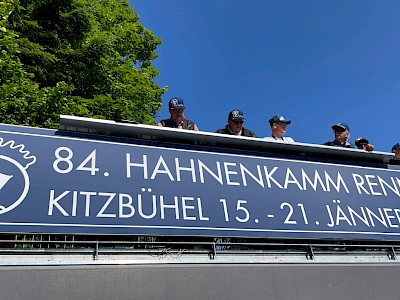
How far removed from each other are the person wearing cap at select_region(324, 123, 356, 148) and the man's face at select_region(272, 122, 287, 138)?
A: 2.80ft

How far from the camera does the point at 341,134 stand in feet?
18.9

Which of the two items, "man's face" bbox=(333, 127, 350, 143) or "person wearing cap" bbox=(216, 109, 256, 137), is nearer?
"person wearing cap" bbox=(216, 109, 256, 137)

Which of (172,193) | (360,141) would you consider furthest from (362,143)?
(172,193)

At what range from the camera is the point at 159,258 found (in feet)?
10.0

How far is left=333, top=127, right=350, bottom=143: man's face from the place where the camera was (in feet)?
18.8

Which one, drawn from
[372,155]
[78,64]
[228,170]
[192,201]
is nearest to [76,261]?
[192,201]

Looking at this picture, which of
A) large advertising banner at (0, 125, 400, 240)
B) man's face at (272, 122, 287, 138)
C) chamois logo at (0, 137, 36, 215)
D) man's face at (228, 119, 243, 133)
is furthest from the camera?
man's face at (272, 122, 287, 138)

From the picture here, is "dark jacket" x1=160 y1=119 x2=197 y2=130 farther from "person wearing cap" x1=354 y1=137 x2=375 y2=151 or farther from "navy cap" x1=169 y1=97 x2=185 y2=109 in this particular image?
"person wearing cap" x1=354 y1=137 x2=375 y2=151

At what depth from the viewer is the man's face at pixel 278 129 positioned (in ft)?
17.5

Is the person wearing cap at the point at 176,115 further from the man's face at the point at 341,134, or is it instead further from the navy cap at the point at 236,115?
the man's face at the point at 341,134

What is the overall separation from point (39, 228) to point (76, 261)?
36cm

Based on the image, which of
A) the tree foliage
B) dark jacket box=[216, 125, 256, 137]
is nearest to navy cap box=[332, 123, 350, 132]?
dark jacket box=[216, 125, 256, 137]

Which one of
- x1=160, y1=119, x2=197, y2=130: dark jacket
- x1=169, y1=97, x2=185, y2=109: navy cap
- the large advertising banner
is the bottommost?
the large advertising banner

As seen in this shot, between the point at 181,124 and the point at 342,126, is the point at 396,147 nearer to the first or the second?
the point at 342,126
